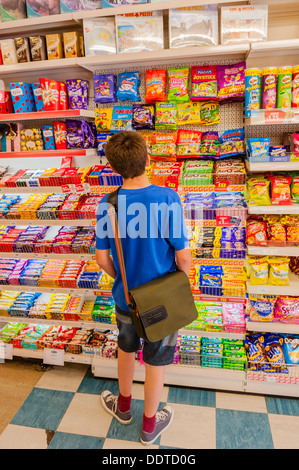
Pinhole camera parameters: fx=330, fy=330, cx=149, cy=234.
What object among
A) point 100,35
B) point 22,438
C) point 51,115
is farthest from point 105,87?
point 22,438

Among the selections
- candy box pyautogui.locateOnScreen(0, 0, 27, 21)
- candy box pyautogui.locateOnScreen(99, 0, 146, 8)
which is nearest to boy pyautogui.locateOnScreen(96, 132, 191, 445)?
candy box pyautogui.locateOnScreen(99, 0, 146, 8)

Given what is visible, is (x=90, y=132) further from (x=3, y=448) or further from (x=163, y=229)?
(x=3, y=448)

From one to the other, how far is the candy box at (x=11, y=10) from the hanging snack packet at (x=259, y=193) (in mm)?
2159

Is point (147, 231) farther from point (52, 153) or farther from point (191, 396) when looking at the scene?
point (191, 396)

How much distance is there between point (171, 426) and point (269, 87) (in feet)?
7.85

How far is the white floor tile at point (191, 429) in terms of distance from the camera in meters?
2.19

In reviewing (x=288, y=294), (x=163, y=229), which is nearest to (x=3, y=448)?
(x=163, y=229)

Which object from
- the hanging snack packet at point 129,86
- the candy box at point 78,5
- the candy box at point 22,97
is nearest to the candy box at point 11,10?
the candy box at point 78,5

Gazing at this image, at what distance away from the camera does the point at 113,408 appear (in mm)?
2434

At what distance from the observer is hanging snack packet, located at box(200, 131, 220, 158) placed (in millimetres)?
2504

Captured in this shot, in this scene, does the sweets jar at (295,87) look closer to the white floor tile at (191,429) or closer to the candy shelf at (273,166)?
the candy shelf at (273,166)
